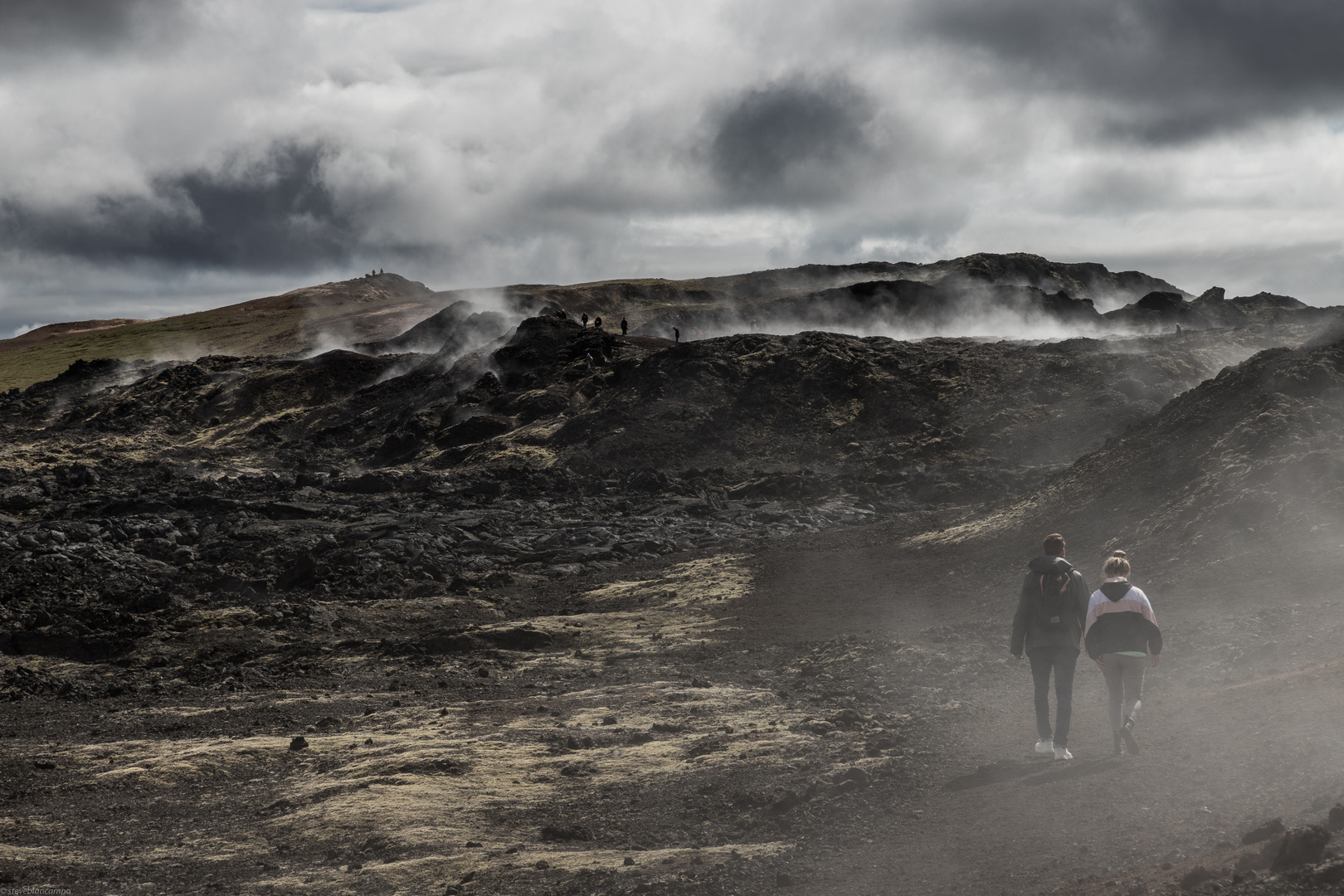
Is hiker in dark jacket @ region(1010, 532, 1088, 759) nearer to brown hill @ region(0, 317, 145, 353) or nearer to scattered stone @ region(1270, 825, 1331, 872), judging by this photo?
scattered stone @ region(1270, 825, 1331, 872)

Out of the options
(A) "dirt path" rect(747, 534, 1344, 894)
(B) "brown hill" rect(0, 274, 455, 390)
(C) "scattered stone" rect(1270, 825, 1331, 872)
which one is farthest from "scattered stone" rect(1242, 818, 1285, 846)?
(B) "brown hill" rect(0, 274, 455, 390)

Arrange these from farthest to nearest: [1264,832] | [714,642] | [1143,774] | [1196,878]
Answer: [714,642] → [1143,774] → [1264,832] → [1196,878]

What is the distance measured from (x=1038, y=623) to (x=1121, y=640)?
1.94 ft

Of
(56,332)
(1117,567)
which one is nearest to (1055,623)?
(1117,567)

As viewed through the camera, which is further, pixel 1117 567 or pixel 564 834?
pixel 564 834

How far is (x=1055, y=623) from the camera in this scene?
7531mm

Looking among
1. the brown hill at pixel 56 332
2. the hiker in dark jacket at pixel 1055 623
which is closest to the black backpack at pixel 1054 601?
the hiker in dark jacket at pixel 1055 623

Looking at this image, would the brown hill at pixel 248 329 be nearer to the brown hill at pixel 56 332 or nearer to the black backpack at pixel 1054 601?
the brown hill at pixel 56 332

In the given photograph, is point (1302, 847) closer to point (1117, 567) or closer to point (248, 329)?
point (1117, 567)

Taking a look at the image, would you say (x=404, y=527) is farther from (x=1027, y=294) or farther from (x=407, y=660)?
(x=1027, y=294)

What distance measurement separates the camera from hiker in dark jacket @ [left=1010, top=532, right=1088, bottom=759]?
7.50m

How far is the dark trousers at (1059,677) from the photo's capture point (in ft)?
24.7

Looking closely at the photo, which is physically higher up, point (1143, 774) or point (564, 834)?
point (1143, 774)

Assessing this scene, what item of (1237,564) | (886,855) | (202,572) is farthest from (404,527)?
(886,855)
